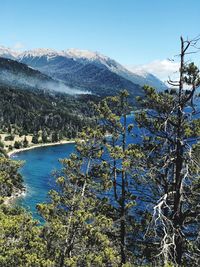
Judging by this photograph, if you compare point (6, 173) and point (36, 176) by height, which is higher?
point (6, 173)

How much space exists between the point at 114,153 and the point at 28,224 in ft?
23.2

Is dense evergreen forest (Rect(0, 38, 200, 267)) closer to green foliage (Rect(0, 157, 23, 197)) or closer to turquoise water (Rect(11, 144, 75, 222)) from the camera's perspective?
green foliage (Rect(0, 157, 23, 197))

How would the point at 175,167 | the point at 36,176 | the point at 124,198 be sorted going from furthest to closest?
the point at 36,176 → the point at 124,198 → the point at 175,167

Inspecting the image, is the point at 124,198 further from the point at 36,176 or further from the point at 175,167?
the point at 36,176

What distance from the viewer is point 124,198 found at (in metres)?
25.0

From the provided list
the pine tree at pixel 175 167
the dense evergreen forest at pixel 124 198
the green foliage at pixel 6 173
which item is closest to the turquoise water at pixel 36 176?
the green foliage at pixel 6 173

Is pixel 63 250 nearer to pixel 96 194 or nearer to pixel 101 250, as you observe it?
pixel 101 250

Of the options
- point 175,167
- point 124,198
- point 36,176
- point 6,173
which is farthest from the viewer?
point 36,176

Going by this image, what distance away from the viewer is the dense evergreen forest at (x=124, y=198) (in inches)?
680

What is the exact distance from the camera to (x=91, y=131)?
96.6ft

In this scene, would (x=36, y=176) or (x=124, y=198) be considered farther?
(x=36, y=176)

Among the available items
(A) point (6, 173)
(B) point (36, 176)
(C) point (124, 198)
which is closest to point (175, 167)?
(C) point (124, 198)

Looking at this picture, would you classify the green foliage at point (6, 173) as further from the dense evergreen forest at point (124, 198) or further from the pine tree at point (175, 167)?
the pine tree at point (175, 167)

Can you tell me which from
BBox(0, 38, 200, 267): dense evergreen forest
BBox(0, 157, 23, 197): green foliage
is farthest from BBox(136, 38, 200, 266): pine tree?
BBox(0, 157, 23, 197): green foliage
